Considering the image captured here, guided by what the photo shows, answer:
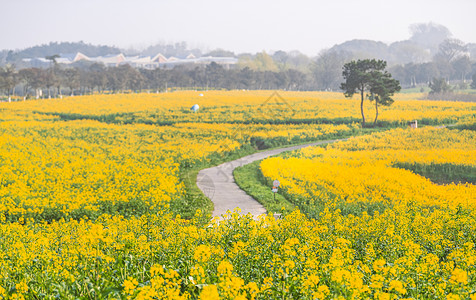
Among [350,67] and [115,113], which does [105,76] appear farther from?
[350,67]

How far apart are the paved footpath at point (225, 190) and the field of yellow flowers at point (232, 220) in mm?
1367

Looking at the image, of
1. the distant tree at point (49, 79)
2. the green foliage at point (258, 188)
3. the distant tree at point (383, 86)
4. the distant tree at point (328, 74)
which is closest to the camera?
the green foliage at point (258, 188)

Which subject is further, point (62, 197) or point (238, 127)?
point (238, 127)

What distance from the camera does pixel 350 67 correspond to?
5069cm

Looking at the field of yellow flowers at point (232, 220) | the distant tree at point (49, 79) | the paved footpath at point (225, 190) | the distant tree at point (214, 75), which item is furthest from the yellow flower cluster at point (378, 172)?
the distant tree at point (214, 75)

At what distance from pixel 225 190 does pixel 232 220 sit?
439 inches

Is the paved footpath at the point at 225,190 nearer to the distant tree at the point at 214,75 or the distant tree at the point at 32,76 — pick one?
the distant tree at the point at 32,76

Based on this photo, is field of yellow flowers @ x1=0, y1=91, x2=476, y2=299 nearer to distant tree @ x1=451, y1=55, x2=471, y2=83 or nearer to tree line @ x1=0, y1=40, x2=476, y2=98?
tree line @ x1=0, y1=40, x2=476, y2=98

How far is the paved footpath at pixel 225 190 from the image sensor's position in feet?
65.9

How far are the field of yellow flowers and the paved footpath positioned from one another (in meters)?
1.37

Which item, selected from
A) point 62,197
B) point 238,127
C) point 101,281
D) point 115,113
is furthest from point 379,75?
point 101,281

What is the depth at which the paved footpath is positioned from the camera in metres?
20.1

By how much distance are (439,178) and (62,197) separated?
758 inches

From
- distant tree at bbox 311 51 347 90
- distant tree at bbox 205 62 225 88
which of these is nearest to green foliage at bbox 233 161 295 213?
distant tree at bbox 205 62 225 88
